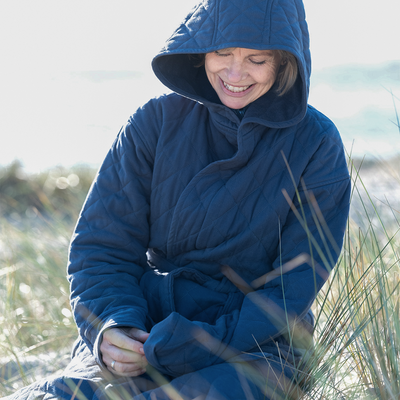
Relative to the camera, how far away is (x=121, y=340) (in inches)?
68.0

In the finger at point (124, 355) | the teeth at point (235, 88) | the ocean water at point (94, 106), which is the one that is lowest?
the ocean water at point (94, 106)

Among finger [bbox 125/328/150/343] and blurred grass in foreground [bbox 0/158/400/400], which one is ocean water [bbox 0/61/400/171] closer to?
blurred grass in foreground [bbox 0/158/400/400]

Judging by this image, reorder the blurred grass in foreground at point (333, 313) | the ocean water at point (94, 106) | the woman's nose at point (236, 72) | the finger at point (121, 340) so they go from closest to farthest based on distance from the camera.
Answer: the blurred grass in foreground at point (333, 313)
the finger at point (121, 340)
the woman's nose at point (236, 72)
the ocean water at point (94, 106)

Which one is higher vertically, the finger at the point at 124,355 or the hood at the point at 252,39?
the hood at the point at 252,39

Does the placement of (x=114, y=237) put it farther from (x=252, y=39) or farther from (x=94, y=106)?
(x=94, y=106)

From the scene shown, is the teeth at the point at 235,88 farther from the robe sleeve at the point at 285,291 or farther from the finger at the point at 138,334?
the finger at the point at 138,334

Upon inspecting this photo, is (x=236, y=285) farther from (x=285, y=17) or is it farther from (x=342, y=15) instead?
(x=342, y=15)

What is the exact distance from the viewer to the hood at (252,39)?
1.77m

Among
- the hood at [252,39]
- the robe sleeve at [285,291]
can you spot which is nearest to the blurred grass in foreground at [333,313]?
the robe sleeve at [285,291]

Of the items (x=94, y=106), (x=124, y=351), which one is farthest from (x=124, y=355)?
(x=94, y=106)

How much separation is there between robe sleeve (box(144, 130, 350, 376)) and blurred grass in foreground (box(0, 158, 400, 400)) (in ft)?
0.27

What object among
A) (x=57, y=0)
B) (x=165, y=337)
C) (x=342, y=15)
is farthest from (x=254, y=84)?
(x=57, y=0)

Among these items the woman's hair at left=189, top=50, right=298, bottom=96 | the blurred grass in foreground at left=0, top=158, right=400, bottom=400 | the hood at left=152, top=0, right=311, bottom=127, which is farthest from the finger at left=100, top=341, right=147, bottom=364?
the woman's hair at left=189, top=50, right=298, bottom=96

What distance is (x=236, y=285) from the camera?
199cm
